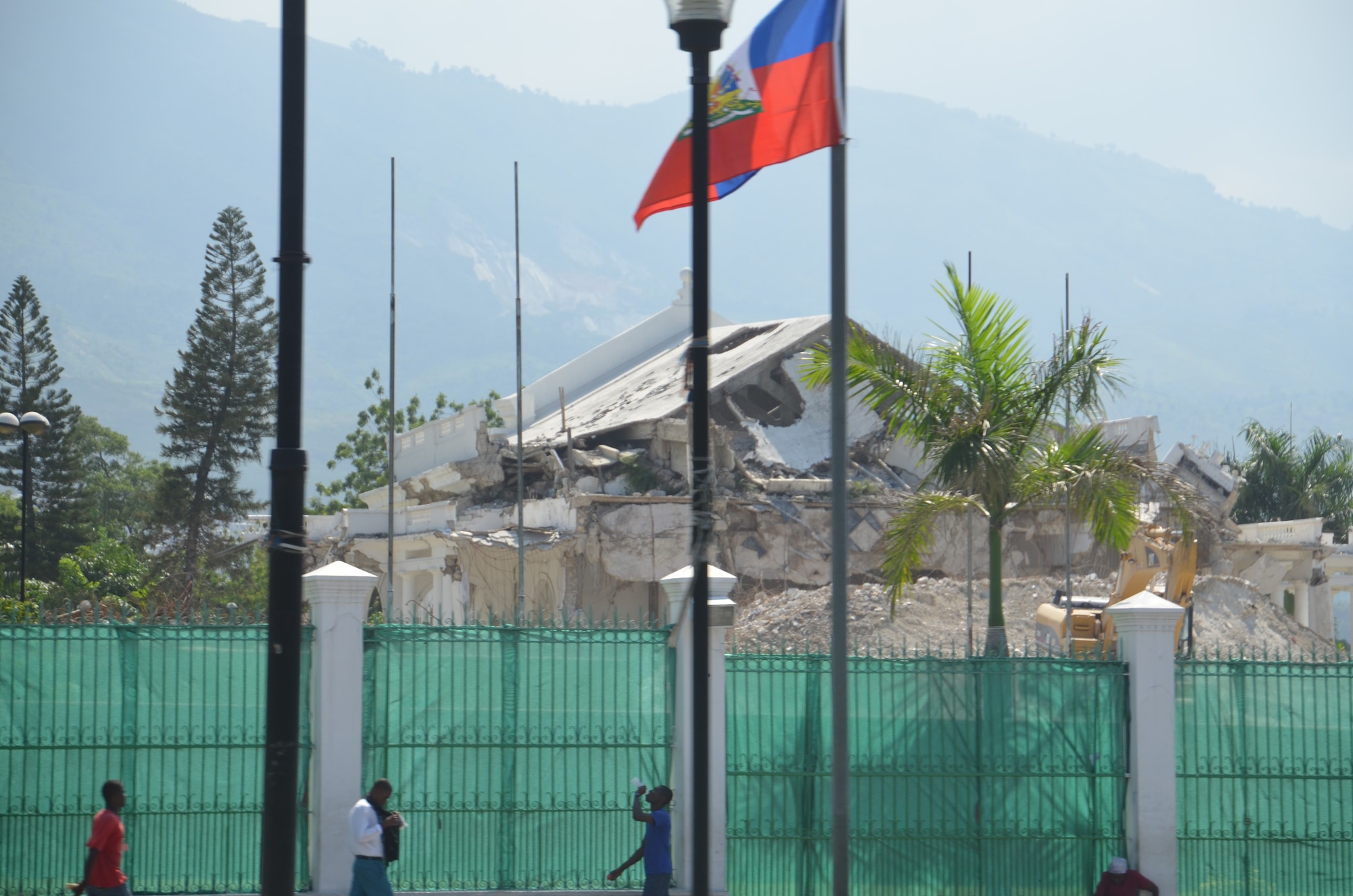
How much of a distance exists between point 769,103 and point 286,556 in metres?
4.41

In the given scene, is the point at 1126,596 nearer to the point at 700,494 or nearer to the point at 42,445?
the point at 700,494

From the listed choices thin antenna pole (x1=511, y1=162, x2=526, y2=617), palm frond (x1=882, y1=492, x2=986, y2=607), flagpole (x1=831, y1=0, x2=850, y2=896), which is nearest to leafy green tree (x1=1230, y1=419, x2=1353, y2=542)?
thin antenna pole (x1=511, y1=162, x2=526, y2=617)

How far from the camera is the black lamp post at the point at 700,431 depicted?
25.6ft

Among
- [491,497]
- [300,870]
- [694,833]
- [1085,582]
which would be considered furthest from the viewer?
[491,497]

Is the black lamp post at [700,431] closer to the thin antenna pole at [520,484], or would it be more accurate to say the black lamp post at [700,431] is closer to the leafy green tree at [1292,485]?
the thin antenna pole at [520,484]

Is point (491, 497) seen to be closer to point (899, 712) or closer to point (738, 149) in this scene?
point (899, 712)

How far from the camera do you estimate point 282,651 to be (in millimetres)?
6770

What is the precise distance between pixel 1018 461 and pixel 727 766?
170 inches

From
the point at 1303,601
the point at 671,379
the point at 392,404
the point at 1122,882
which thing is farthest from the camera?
the point at 1303,601

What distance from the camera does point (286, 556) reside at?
6801 mm

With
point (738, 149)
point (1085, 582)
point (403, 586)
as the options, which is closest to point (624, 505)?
point (403, 586)

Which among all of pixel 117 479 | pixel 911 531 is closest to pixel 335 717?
pixel 911 531

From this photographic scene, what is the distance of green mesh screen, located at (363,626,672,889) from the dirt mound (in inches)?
402

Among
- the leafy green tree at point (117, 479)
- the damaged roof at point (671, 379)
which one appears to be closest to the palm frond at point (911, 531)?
the damaged roof at point (671, 379)
